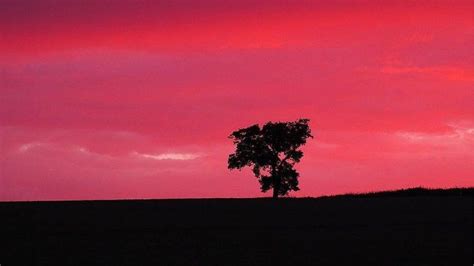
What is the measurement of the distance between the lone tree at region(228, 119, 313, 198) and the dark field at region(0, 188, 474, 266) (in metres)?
32.3

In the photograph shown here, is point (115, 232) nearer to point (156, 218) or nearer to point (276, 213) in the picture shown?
point (156, 218)

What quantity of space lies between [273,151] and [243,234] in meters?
49.4

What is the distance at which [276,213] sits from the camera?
3831 centimetres

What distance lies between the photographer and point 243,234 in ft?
95.0

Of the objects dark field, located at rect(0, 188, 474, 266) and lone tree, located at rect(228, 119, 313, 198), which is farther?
lone tree, located at rect(228, 119, 313, 198)

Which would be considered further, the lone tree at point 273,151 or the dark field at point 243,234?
the lone tree at point 273,151

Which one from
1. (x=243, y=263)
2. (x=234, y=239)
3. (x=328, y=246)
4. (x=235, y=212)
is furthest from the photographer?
(x=235, y=212)

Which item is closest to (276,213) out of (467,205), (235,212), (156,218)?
(235,212)

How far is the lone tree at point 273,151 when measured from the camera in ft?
253

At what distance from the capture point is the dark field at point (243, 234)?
22.7 meters

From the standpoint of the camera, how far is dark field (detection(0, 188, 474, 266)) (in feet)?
74.4

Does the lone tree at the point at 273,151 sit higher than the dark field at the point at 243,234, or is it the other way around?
the lone tree at the point at 273,151

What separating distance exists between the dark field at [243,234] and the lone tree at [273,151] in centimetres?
3228

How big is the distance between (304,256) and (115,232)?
388 inches
